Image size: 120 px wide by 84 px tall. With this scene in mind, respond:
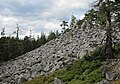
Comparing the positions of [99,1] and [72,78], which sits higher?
[99,1]

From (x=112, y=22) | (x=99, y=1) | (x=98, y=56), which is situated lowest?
(x=98, y=56)

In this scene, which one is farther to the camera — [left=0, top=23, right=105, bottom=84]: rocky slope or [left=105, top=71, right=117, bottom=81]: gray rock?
[left=0, top=23, right=105, bottom=84]: rocky slope

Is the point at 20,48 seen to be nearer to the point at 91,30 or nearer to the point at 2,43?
the point at 2,43

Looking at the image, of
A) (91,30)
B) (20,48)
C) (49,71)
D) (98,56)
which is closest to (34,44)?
(20,48)

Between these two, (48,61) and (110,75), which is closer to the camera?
(110,75)

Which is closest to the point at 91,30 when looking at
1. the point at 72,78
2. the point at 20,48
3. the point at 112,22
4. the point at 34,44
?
the point at 20,48

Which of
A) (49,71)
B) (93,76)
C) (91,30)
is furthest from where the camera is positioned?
(91,30)

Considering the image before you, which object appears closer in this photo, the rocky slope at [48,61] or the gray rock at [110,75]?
the gray rock at [110,75]

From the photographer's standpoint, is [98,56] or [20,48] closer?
[98,56]

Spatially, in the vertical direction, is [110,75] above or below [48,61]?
above

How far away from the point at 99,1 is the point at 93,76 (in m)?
8.85

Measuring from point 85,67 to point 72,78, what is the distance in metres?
2.18

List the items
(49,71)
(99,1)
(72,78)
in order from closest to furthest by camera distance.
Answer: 1. (72,78)
2. (99,1)
3. (49,71)

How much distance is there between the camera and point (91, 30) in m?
72.1
